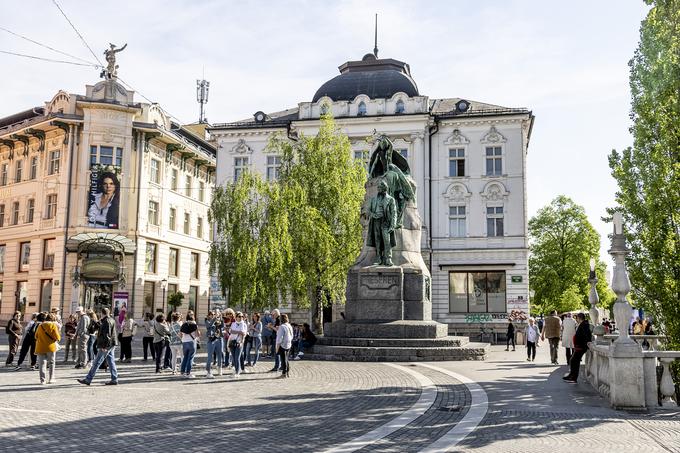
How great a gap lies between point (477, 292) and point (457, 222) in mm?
4649

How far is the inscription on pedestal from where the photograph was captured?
61.3 feet

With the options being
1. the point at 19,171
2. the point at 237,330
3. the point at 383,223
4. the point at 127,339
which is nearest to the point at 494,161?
the point at 383,223

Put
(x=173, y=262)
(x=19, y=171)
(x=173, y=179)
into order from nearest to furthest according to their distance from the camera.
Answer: (x=19, y=171), (x=173, y=262), (x=173, y=179)

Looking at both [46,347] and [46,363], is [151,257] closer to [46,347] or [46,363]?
[46,363]

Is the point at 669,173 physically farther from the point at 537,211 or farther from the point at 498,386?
the point at 537,211

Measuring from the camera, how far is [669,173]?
11.8 m

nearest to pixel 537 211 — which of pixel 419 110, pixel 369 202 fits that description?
pixel 419 110

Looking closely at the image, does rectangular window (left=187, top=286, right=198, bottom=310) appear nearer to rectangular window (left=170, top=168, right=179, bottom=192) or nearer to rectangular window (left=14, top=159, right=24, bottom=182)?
rectangular window (left=170, top=168, right=179, bottom=192)

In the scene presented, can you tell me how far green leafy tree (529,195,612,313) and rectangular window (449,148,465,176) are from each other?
16.8 m

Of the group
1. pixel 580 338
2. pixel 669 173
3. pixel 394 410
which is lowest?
pixel 394 410

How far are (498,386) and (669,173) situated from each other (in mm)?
5248

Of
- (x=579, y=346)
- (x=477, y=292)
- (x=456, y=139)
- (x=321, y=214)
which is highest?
(x=456, y=139)

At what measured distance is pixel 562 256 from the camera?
52500mm

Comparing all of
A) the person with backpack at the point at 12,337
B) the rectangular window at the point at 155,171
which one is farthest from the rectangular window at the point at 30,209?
the person with backpack at the point at 12,337
